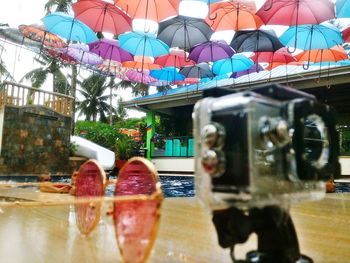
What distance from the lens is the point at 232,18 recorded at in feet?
25.9

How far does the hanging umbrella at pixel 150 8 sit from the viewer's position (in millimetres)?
7214

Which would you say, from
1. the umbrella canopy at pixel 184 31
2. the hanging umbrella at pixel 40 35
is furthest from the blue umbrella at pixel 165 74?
the hanging umbrella at pixel 40 35

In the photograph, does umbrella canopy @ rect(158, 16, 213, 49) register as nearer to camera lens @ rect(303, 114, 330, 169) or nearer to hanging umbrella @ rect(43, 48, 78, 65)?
hanging umbrella @ rect(43, 48, 78, 65)

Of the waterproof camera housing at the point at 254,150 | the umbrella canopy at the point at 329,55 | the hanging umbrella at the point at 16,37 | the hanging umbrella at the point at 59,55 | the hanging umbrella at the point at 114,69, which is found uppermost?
the hanging umbrella at the point at 16,37

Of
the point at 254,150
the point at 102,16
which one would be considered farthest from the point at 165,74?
the point at 254,150

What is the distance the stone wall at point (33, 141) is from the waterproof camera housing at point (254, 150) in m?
11.6

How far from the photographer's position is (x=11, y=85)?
11.8 metres

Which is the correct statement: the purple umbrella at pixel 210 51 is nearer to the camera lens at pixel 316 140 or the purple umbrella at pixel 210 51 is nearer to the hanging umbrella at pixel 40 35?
the hanging umbrella at pixel 40 35

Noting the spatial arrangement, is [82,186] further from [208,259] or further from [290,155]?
[290,155]

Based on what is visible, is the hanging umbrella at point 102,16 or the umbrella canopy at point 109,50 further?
the umbrella canopy at point 109,50

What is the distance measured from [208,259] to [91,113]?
95.8 feet

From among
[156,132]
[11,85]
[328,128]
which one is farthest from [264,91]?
[156,132]

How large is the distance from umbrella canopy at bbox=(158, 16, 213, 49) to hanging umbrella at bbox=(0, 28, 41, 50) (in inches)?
171

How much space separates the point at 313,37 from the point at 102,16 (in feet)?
17.5
